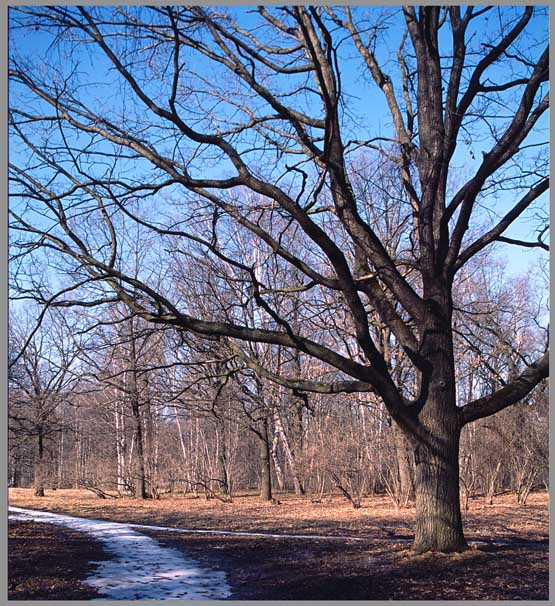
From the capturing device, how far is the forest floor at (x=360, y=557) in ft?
21.4

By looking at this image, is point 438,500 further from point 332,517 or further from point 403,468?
point 403,468

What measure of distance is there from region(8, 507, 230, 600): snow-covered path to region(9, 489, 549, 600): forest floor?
0.25m

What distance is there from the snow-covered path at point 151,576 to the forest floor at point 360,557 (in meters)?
0.25

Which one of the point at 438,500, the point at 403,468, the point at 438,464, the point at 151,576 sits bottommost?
the point at 151,576

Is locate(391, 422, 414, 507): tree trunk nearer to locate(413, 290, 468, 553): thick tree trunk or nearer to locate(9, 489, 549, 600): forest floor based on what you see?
locate(9, 489, 549, 600): forest floor


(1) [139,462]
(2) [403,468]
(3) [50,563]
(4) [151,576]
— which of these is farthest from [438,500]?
(1) [139,462]

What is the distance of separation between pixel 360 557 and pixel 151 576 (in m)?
2.60

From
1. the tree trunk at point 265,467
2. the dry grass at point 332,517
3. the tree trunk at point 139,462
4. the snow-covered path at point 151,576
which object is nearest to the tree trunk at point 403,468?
Result: the dry grass at point 332,517

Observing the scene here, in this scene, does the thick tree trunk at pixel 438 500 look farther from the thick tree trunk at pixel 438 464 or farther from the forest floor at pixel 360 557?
the forest floor at pixel 360 557

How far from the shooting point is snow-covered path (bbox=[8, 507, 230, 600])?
23.0 feet

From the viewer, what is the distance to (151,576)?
26.8ft

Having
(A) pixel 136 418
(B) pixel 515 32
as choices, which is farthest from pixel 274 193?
(A) pixel 136 418

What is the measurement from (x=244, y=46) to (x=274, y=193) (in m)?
1.86

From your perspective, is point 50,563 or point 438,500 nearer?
point 438,500
